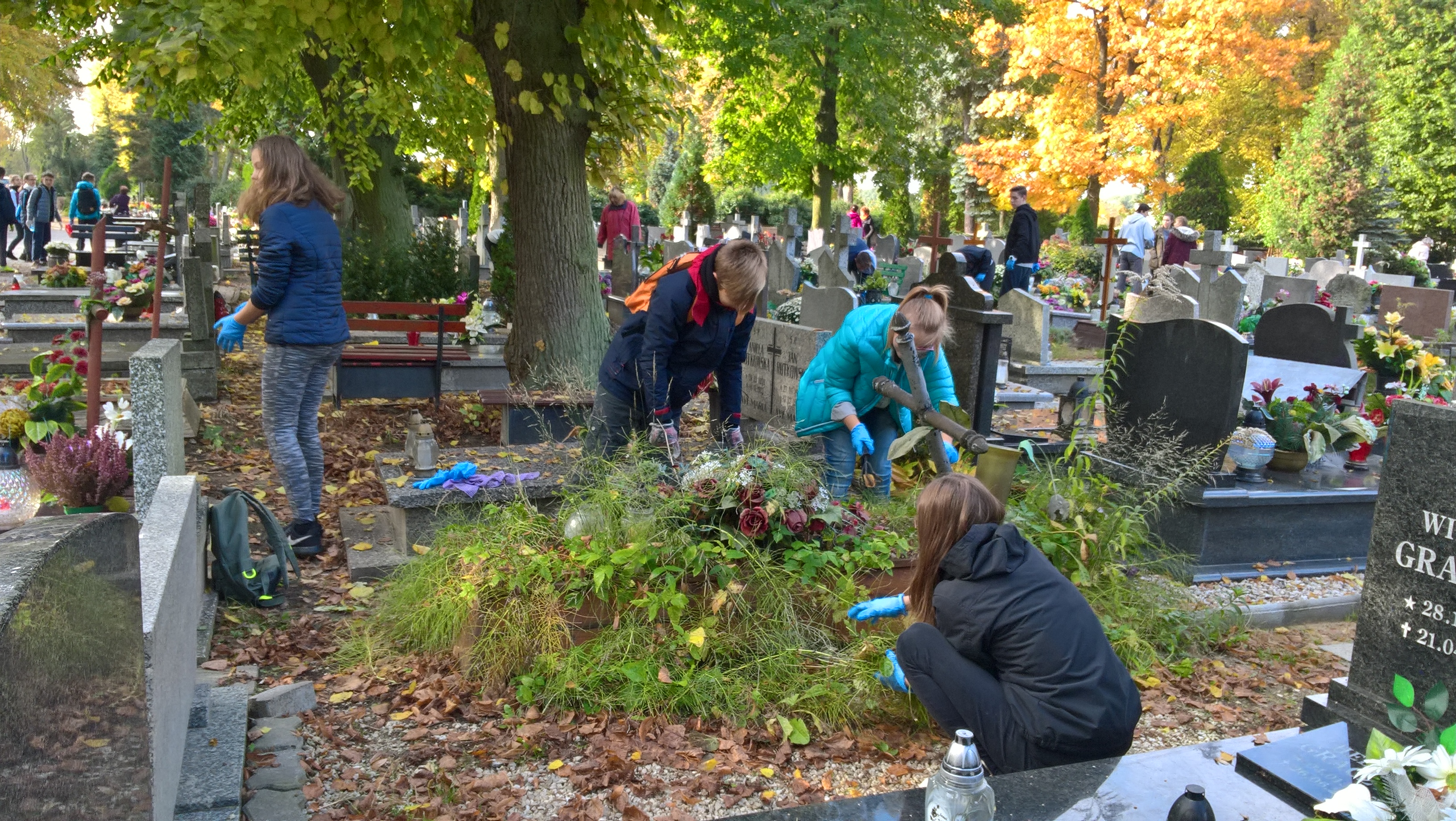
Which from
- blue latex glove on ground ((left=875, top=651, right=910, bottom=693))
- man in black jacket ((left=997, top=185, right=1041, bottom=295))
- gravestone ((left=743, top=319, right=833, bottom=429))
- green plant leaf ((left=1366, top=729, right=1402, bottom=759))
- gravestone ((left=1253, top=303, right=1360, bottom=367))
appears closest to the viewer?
green plant leaf ((left=1366, top=729, right=1402, bottom=759))

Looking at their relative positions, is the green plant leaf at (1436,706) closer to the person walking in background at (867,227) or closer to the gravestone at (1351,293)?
the gravestone at (1351,293)

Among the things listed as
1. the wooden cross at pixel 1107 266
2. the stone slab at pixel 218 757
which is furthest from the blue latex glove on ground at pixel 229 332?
the wooden cross at pixel 1107 266

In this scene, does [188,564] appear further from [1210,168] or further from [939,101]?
[939,101]

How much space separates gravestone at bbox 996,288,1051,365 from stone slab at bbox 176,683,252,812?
9.58 meters

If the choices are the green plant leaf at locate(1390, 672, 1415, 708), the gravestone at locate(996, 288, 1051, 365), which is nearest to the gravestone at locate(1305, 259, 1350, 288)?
the gravestone at locate(996, 288, 1051, 365)

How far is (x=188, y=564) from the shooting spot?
3.46 m

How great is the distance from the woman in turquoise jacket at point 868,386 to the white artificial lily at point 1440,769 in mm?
3315

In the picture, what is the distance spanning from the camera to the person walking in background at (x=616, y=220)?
47.2 feet

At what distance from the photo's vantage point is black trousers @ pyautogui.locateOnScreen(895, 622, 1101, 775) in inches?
117

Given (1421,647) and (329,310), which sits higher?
(329,310)

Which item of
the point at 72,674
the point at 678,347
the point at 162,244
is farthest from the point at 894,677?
the point at 162,244

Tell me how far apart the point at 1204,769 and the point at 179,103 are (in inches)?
455

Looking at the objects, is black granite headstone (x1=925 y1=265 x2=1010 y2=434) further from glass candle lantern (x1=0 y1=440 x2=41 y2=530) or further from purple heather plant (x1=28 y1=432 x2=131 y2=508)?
glass candle lantern (x1=0 y1=440 x2=41 y2=530)

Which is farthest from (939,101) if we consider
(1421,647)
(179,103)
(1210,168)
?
(1421,647)
